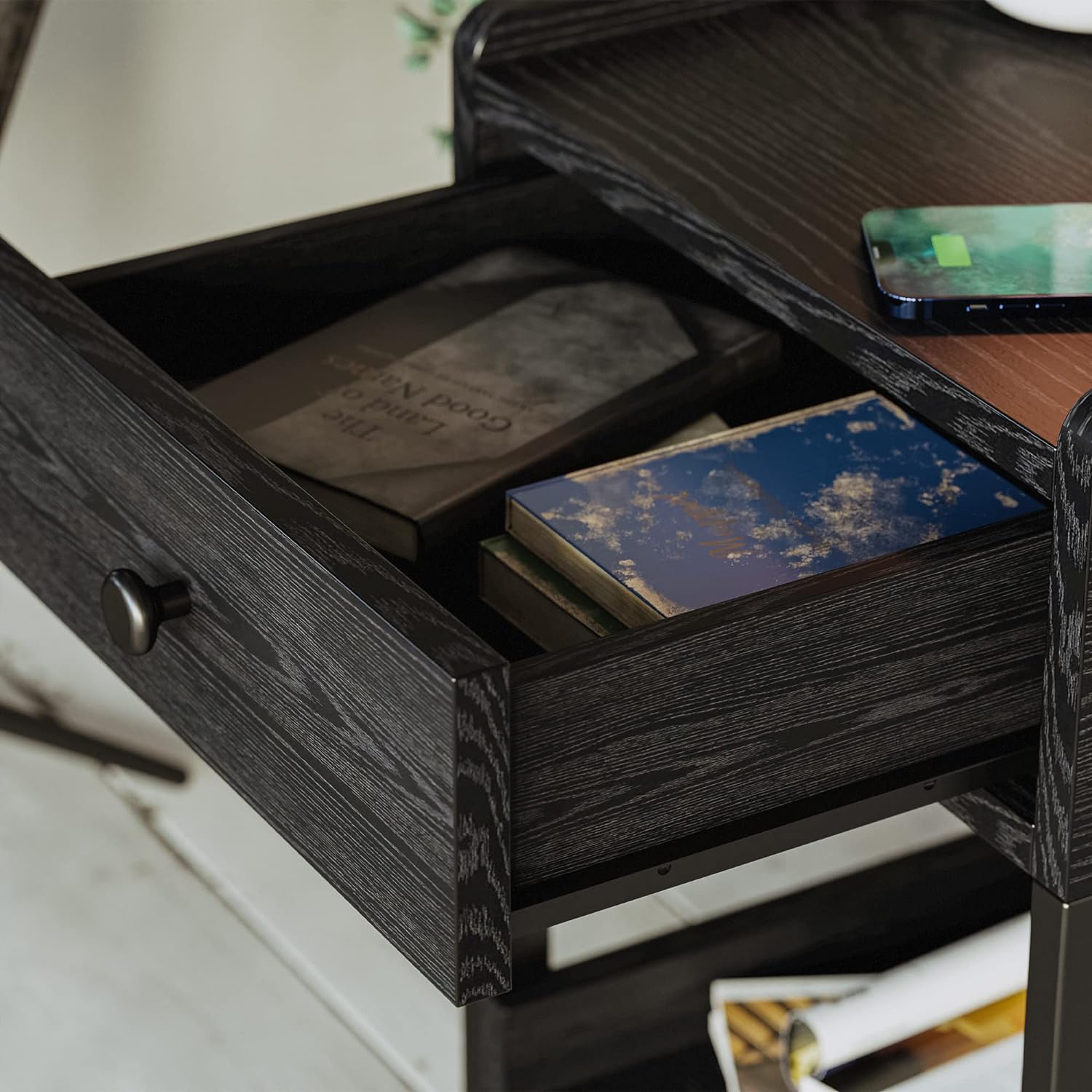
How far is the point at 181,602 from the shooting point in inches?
25.7

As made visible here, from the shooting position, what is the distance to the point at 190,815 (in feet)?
4.47

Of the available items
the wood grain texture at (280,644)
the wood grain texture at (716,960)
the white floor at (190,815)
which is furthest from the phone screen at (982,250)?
the white floor at (190,815)

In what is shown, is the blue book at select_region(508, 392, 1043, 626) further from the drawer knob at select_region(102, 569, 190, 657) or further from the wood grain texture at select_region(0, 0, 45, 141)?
the wood grain texture at select_region(0, 0, 45, 141)

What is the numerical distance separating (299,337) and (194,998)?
0.49 meters

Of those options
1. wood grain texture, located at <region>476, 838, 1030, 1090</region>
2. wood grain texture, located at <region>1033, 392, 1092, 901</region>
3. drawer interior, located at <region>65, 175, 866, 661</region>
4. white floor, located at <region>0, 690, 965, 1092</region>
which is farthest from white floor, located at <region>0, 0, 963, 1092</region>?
wood grain texture, located at <region>1033, 392, 1092, 901</region>

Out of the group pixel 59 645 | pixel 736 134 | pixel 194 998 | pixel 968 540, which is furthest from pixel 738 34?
pixel 59 645

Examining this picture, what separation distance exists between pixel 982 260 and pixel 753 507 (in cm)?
13

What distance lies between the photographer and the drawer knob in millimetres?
652

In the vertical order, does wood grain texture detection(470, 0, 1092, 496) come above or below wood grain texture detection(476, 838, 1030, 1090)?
above

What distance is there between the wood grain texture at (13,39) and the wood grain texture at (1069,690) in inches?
34.8

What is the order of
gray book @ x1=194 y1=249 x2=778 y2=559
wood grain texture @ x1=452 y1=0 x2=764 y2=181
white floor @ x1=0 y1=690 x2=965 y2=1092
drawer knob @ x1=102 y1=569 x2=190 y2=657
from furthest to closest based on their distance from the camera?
white floor @ x1=0 y1=690 x2=965 y2=1092 < wood grain texture @ x1=452 y1=0 x2=764 y2=181 < gray book @ x1=194 y1=249 x2=778 y2=559 < drawer knob @ x1=102 y1=569 x2=190 y2=657

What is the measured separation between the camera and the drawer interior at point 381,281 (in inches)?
33.4

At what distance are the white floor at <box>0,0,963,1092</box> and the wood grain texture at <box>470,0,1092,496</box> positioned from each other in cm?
60

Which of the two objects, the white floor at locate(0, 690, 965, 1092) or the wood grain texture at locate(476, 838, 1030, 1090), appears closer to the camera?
the wood grain texture at locate(476, 838, 1030, 1090)
